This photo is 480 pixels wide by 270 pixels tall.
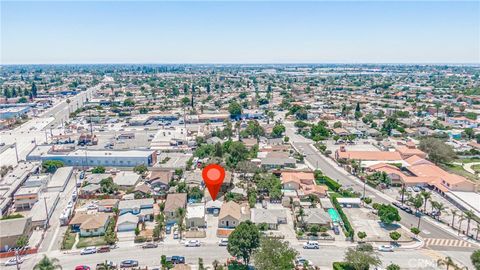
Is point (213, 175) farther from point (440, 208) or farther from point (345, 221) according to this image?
point (440, 208)

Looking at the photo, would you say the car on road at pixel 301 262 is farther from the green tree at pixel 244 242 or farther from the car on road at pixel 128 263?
the car on road at pixel 128 263

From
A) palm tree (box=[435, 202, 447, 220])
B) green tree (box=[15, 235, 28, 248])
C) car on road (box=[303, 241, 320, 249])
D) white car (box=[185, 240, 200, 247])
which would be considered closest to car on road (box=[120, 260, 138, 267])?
white car (box=[185, 240, 200, 247])

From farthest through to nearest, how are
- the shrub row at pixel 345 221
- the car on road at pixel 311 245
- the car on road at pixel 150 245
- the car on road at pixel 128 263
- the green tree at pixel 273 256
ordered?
1. the shrub row at pixel 345 221
2. the car on road at pixel 150 245
3. the car on road at pixel 311 245
4. the car on road at pixel 128 263
5. the green tree at pixel 273 256

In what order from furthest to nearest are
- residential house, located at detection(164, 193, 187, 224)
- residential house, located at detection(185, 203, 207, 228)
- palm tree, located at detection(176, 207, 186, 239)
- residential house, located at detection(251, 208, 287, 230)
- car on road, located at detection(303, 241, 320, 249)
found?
1. residential house, located at detection(164, 193, 187, 224)
2. residential house, located at detection(185, 203, 207, 228)
3. residential house, located at detection(251, 208, 287, 230)
4. palm tree, located at detection(176, 207, 186, 239)
5. car on road, located at detection(303, 241, 320, 249)

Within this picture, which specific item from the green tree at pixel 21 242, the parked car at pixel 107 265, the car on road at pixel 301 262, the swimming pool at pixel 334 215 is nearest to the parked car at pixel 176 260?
the parked car at pixel 107 265

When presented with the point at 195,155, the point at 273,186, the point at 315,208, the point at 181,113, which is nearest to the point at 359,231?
the point at 315,208

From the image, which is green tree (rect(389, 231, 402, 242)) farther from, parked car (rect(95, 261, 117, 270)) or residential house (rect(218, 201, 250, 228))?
parked car (rect(95, 261, 117, 270))
